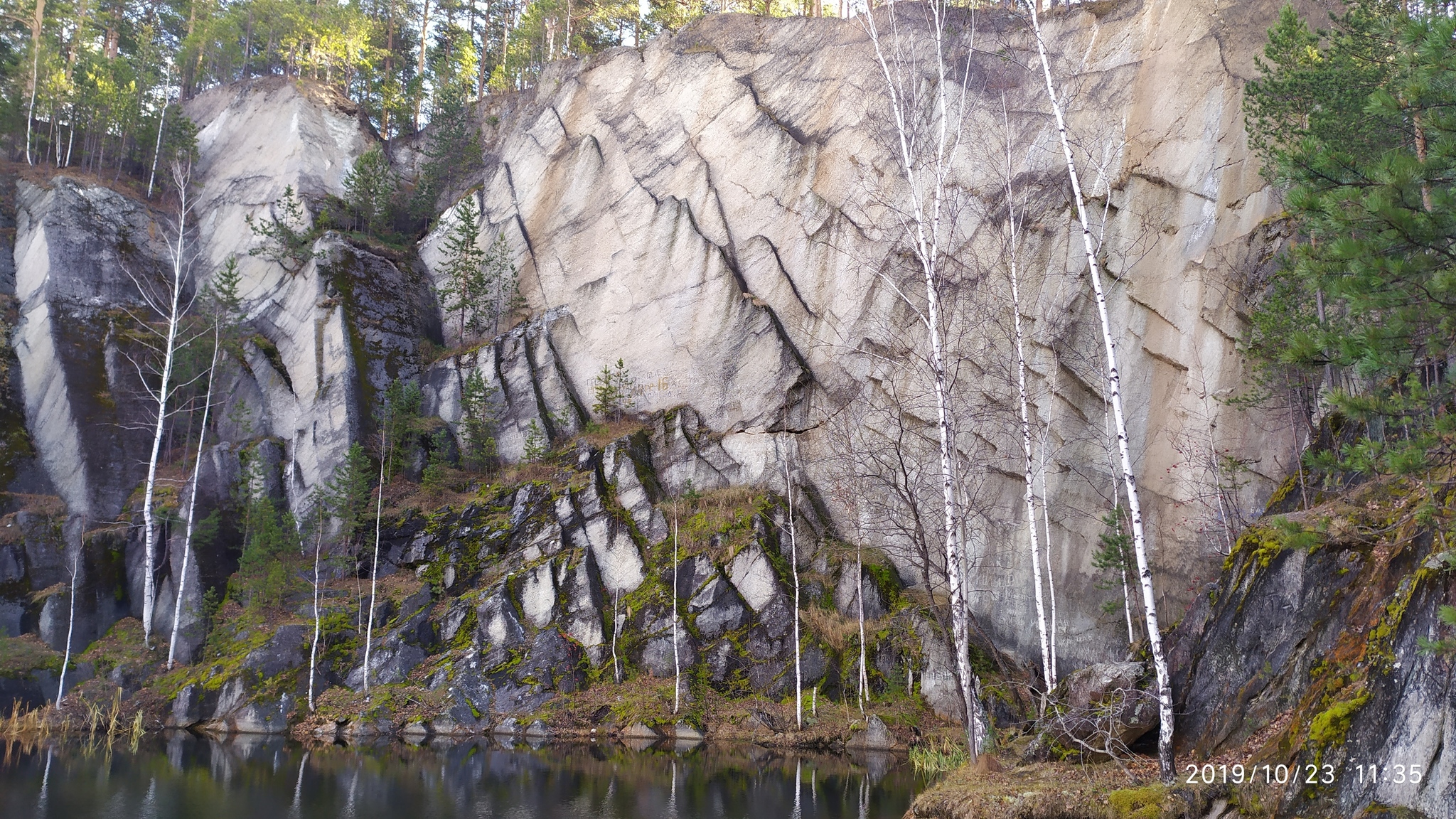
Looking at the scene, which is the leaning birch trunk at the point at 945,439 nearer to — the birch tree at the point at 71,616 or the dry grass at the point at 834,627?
the dry grass at the point at 834,627

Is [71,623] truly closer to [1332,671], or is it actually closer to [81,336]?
[81,336]

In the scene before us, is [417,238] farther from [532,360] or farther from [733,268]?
[733,268]

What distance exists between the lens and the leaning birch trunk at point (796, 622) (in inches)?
930

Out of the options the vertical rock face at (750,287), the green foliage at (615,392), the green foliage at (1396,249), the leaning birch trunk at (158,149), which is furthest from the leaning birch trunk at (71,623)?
the green foliage at (1396,249)

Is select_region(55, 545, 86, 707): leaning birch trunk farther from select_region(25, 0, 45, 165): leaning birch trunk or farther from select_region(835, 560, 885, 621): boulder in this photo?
select_region(25, 0, 45, 165): leaning birch trunk

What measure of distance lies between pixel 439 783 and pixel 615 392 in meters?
18.9

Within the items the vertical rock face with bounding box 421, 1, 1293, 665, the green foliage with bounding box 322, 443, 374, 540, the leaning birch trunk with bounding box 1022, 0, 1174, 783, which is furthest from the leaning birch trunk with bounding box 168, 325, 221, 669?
the leaning birch trunk with bounding box 1022, 0, 1174, 783

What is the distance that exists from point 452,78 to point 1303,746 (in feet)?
158

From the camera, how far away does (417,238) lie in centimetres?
4181

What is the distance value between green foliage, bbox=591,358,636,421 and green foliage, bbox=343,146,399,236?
1477cm

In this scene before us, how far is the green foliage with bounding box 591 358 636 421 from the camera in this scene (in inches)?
1300

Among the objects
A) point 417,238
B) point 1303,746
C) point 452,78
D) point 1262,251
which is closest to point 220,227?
point 417,238

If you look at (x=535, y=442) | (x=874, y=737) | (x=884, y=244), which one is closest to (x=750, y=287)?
(x=884, y=244)

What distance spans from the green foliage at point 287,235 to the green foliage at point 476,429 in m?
10.4
